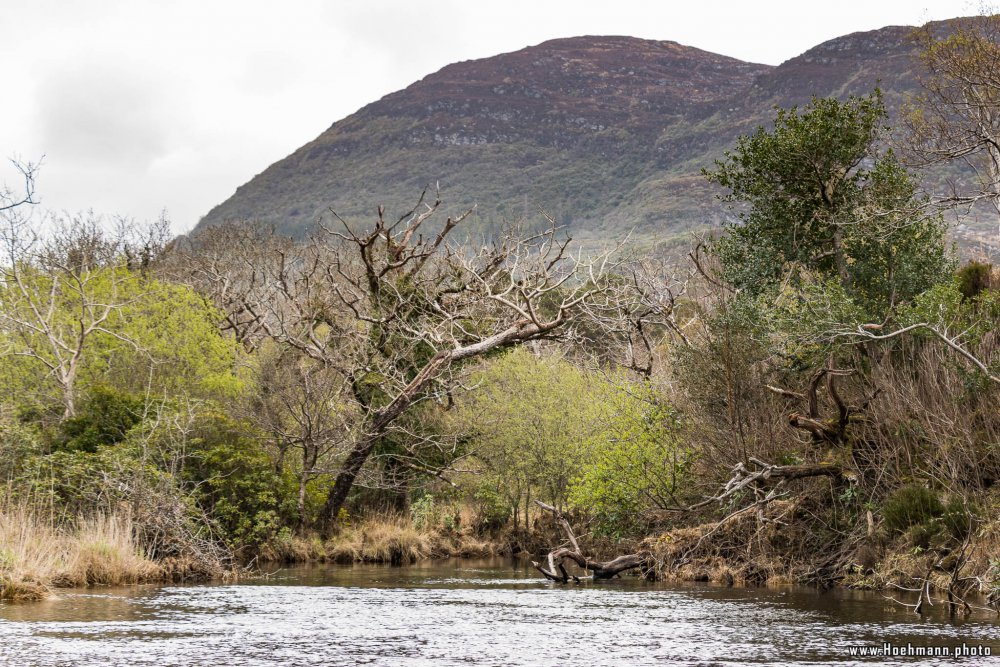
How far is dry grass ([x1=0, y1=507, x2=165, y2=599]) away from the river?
64 centimetres

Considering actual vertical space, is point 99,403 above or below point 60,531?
above

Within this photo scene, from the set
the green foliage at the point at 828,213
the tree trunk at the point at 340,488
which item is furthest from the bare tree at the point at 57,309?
the green foliage at the point at 828,213

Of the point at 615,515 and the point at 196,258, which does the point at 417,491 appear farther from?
the point at 196,258

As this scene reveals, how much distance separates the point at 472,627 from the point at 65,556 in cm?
1065

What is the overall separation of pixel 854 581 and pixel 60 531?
703 inches

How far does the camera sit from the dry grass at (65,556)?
19.0m

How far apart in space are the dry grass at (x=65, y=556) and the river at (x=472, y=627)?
64 cm

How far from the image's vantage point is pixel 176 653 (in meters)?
13.4

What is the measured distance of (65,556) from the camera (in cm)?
2228

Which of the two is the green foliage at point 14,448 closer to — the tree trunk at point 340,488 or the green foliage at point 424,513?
the tree trunk at point 340,488

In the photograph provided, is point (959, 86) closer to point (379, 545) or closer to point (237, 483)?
point (379, 545)

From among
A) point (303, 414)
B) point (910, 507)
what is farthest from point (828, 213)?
point (303, 414)

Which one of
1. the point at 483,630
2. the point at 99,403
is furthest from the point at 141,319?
the point at 483,630

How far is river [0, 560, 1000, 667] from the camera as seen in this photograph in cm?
1322
